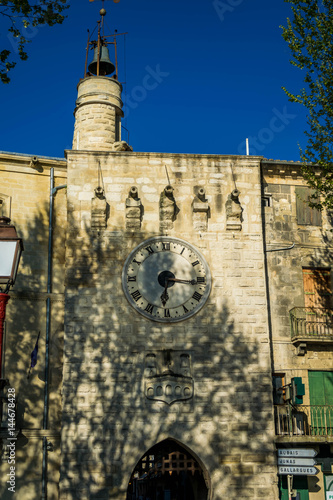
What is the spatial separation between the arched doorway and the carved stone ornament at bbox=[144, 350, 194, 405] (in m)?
1.44

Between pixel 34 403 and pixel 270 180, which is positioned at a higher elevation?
pixel 270 180

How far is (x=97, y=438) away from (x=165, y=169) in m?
7.17

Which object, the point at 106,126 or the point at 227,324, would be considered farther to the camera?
the point at 106,126

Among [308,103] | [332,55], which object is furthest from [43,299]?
[332,55]

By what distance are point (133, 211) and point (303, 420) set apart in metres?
6.99

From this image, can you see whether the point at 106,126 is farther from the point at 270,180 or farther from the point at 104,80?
the point at 270,180

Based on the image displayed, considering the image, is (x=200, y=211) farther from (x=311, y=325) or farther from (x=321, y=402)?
(x=321, y=402)

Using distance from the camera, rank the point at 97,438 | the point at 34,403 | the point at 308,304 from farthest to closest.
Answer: the point at 308,304
the point at 34,403
the point at 97,438

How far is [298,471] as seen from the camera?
16.2m

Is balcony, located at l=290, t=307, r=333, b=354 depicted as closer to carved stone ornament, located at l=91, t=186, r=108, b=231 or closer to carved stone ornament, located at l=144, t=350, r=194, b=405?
carved stone ornament, located at l=144, t=350, r=194, b=405

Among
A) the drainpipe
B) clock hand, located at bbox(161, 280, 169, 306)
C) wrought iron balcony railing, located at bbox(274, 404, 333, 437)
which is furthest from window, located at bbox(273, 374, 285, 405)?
the drainpipe

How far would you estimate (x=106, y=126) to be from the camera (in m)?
23.2

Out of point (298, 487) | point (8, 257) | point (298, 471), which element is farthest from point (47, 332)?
point (8, 257)

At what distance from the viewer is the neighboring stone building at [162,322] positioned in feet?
53.7
